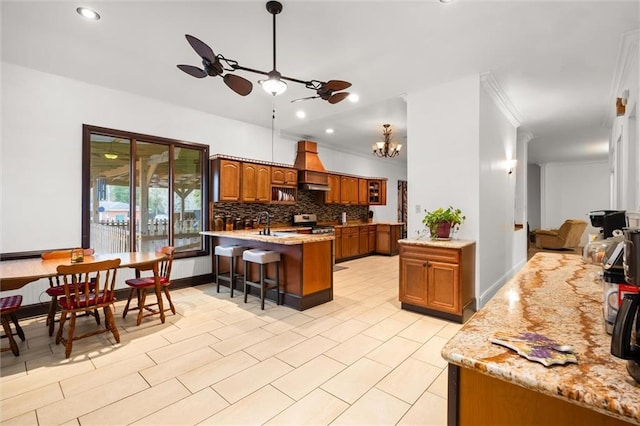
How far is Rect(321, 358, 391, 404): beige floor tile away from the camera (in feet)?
7.04

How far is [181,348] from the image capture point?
9.36ft

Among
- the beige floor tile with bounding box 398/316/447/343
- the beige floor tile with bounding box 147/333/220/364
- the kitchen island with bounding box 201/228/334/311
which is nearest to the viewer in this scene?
the beige floor tile with bounding box 147/333/220/364

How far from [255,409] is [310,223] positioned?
17.7 feet

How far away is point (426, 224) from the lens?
→ 392 cm

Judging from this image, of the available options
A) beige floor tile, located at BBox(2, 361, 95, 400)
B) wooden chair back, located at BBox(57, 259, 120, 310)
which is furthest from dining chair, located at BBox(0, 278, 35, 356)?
beige floor tile, located at BBox(2, 361, 95, 400)

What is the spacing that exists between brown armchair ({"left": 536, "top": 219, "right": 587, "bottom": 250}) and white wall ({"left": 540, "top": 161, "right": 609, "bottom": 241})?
5.39 ft

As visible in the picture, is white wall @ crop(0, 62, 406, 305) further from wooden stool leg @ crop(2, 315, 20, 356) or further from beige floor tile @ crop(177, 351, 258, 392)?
beige floor tile @ crop(177, 351, 258, 392)

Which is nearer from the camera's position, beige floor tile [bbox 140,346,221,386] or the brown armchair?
beige floor tile [bbox 140,346,221,386]

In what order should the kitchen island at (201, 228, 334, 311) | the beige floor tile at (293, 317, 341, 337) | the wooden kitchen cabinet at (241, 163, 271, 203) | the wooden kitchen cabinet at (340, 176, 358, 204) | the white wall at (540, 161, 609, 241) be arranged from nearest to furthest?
the beige floor tile at (293, 317, 341, 337), the kitchen island at (201, 228, 334, 311), the wooden kitchen cabinet at (241, 163, 271, 203), the wooden kitchen cabinet at (340, 176, 358, 204), the white wall at (540, 161, 609, 241)

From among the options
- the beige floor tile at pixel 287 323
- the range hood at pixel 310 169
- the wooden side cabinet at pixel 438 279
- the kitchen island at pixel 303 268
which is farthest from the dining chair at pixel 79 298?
the range hood at pixel 310 169

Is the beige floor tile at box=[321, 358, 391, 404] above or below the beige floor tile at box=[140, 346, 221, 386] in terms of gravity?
above

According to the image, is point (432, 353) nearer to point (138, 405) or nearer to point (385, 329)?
point (385, 329)

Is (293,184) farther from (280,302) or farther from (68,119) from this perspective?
(68,119)

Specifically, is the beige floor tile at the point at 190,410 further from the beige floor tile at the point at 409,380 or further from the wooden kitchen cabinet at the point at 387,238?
the wooden kitchen cabinet at the point at 387,238
